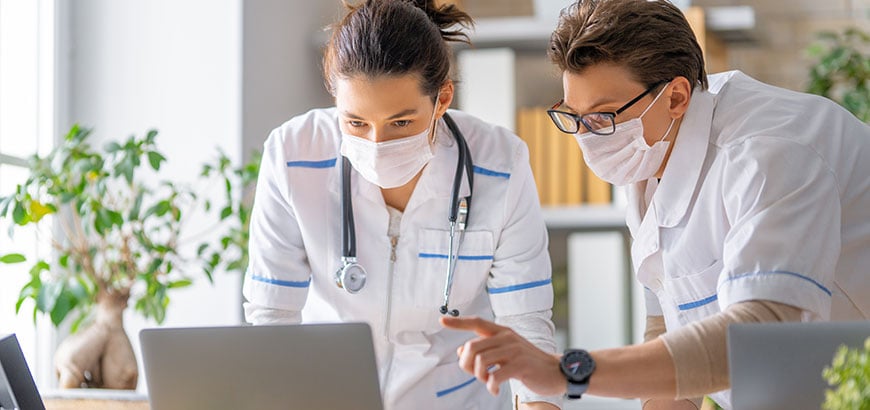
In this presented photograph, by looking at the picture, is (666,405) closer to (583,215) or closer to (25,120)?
(583,215)

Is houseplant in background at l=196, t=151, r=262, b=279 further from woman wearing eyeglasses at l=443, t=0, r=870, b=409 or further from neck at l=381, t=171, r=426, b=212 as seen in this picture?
woman wearing eyeglasses at l=443, t=0, r=870, b=409

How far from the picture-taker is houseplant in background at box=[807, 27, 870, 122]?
3.10 m

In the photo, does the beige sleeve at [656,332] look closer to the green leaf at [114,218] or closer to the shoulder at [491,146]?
the shoulder at [491,146]

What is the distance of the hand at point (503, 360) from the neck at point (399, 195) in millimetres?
742

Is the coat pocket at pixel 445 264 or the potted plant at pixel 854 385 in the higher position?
the potted plant at pixel 854 385

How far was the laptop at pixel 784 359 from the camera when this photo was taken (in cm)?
119

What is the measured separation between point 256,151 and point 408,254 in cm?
102

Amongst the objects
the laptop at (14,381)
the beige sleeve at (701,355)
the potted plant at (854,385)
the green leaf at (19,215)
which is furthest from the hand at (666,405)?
the green leaf at (19,215)

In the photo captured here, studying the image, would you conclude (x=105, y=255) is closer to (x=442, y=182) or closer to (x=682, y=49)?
(x=442, y=182)

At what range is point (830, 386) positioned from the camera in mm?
1203

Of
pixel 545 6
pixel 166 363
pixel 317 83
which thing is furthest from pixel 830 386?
pixel 317 83

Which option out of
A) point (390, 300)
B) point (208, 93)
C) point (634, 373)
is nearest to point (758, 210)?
point (634, 373)

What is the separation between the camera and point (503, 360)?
1.29m

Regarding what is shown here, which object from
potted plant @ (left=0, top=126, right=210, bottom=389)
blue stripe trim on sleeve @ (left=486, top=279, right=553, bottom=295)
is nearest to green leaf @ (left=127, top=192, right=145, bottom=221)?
potted plant @ (left=0, top=126, right=210, bottom=389)
